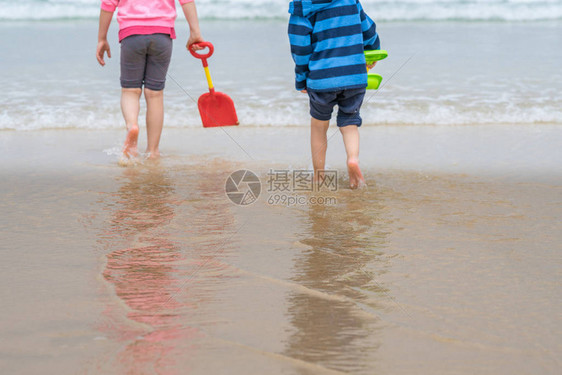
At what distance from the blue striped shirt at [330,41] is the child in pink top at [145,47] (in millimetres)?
980

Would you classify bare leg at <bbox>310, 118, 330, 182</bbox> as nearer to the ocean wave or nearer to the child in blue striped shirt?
the child in blue striped shirt

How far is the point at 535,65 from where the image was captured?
8039 mm

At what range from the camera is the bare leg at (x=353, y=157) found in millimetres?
3480

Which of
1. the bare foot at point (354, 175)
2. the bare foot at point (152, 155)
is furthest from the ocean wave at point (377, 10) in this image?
the bare foot at point (354, 175)

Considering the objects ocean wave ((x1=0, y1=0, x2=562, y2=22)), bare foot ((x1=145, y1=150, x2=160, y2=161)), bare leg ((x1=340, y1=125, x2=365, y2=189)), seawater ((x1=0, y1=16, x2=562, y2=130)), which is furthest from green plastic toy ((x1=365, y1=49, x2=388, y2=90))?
ocean wave ((x1=0, y1=0, x2=562, y2=22))

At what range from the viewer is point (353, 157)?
3.53 metres

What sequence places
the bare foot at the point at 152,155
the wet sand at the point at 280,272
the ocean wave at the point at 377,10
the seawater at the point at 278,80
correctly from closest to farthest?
the wet sand at the point at 280,272 < the bare foot at the point at 152,155 < the seawater at the point at 278,80 < the ocean wave at the point at 377,10

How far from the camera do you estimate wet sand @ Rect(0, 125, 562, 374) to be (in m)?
1.64

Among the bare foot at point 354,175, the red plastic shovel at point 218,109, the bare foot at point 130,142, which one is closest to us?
the bare foot at point 354,175

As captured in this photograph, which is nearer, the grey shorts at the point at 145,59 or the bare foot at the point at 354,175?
the bare foot at the point at 354,175

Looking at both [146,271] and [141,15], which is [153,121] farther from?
[146,271]

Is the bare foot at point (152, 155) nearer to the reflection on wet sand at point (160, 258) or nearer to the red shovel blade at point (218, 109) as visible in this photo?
the red shovel blade at point (218, 109)

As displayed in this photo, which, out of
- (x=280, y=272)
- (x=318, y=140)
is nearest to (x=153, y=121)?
(x=318, y=140)

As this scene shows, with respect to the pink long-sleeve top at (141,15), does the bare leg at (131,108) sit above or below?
below
